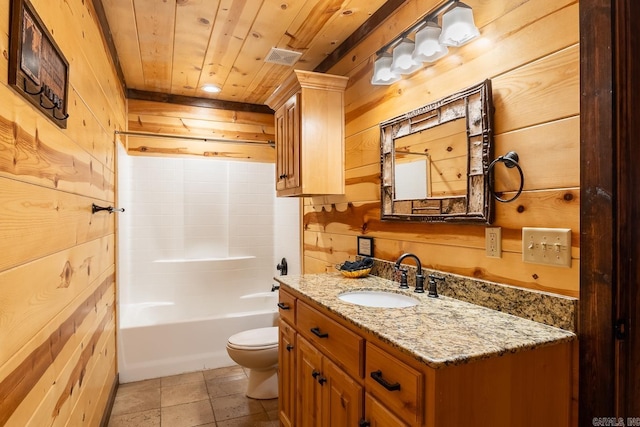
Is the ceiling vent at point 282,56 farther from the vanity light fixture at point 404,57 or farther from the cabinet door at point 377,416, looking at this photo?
the cabinet door at point 377,416

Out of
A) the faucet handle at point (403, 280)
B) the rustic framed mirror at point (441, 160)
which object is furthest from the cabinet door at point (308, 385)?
the rustic framed mirror at point (441, 160)

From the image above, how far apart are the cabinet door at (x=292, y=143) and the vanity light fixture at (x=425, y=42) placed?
0.55 meters

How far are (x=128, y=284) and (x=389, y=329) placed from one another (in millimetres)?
2887

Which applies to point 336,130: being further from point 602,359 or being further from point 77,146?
point 602,359

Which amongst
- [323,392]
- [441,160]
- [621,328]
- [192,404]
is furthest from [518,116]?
[192,404]

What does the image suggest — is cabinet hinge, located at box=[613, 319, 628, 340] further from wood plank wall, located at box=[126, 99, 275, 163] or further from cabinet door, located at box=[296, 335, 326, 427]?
wood plank wall, located at box=[126, 99, 275, 163]

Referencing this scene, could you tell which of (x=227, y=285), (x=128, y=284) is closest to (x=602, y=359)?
(x=227, y=285)

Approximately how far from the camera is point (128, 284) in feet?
10.8

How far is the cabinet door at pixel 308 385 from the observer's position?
155cm

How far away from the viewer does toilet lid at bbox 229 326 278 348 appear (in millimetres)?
2441

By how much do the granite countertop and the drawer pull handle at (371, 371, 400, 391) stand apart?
115 millimetres

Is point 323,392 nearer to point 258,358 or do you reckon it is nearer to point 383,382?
point 383,382

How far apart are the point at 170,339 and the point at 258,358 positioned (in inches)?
35.6

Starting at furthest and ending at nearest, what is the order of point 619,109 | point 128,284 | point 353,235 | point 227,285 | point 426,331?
point 227,285 < point 128,284 < point 353,235 < point 426,331 < point 619,109
